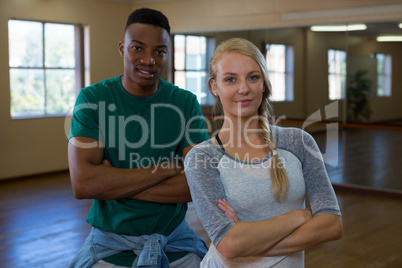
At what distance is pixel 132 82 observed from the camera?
171 cm

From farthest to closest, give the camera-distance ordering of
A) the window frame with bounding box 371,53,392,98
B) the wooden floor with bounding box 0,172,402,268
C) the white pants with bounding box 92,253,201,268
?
the window frame with bounding box 371,53,392,98 < the wooden floor with bounding box 0,172,402,268 < the white pants with bounding box 92,253,201,268

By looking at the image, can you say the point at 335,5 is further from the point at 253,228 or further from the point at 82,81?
the point at 253,228

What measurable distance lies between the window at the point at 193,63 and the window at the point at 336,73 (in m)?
1.78

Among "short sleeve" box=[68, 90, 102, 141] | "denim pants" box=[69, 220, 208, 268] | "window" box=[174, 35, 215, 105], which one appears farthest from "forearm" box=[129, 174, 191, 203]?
"window" box=[174, 35, 215, 105]

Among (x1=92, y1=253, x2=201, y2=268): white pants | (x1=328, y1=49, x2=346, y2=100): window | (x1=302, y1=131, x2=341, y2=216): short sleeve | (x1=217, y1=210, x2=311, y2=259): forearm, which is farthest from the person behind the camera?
(x1=328, y1=49, x2=346, y2=100): window

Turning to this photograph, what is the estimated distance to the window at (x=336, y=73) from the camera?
6219mm

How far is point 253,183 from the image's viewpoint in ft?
4.61

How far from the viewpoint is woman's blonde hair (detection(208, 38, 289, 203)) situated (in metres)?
1.39

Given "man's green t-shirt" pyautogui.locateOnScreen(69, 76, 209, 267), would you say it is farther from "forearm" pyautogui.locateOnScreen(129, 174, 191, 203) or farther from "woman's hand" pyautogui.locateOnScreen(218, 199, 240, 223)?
"woman's hand" pyautogui.locateOnScreen(218, 199, 240, 223)

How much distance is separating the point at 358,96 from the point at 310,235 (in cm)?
502

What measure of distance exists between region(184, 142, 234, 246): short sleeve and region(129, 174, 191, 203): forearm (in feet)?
0.84

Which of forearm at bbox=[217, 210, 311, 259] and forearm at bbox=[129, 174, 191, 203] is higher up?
forearm at bbox=[129, 174, 191, 203]

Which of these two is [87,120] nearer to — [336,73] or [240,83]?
[240,83]

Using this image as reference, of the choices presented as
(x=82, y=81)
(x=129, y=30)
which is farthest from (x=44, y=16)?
(x=129, y=30)
